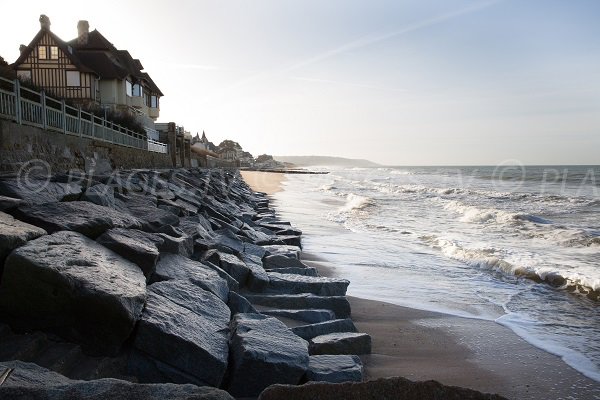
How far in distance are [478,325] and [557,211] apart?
53.8ft

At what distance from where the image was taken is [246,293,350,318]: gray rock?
15.8ft

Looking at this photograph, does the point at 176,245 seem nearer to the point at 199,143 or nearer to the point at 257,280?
the point at 257,280

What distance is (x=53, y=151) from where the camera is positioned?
9.16 meters

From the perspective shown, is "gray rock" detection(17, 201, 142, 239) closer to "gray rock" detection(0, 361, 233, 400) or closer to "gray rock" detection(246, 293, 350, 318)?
"gray rock" detection(246, 293, 350, 318)

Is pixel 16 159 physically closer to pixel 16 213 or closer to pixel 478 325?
pixel 16 213

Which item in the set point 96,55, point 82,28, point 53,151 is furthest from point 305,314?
point 82,28

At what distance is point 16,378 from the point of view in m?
2.00

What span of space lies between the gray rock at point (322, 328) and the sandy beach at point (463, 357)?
13.8 inches

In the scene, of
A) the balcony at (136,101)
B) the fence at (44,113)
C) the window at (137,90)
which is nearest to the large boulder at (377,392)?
the fence at (44,113)

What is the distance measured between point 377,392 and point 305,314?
2565 millimetres

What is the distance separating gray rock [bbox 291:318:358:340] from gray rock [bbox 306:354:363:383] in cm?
54

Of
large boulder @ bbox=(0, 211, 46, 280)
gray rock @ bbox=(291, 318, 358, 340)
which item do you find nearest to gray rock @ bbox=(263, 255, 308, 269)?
gray rock @ bbox=(291, 318, 358, 340)

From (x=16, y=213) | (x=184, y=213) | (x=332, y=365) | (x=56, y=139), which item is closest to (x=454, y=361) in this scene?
(x=332, y=365)

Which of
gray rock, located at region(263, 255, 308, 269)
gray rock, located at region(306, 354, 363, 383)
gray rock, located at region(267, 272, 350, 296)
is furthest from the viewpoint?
gray rock, located at region(263, 255, 308, 269)
